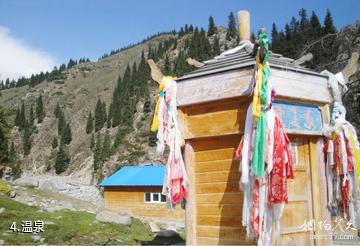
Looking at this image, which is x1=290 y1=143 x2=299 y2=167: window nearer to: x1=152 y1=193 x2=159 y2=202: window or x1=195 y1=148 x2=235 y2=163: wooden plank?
x1=195 y1=148 x2=235 y2=163: wooden plank

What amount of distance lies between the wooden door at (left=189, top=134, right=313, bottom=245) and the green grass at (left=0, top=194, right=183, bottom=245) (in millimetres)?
6740

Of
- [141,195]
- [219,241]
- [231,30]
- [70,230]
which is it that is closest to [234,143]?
[219,241]

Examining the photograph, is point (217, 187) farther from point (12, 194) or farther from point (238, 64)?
point (12, 194)

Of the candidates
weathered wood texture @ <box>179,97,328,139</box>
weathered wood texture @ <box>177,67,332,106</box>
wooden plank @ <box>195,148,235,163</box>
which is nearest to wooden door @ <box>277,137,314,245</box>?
weathered wood texture @ <box>179,97,328,139</box>

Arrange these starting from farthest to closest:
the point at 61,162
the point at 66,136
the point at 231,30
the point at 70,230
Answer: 1. the point at 231,30
2. the point at 66,136
3. the point at 61,162
4. the point at 70,230

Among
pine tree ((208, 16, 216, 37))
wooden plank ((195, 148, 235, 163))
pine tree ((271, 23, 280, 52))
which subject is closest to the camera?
wooden plank ((195, 148, 235, 163))

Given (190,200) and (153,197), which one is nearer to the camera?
(190,200)

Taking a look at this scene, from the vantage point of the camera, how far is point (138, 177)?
33219mm

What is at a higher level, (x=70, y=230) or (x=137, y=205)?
(x=70, y=230)

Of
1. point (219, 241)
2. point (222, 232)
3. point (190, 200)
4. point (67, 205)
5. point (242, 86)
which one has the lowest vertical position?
point (67, 205)

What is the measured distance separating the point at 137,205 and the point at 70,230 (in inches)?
768

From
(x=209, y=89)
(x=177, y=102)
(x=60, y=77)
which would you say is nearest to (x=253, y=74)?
(x=209, y=89)

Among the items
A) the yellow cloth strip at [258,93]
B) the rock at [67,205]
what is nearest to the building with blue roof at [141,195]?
the rock at [67,205]

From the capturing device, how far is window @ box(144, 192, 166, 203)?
1233 inches
